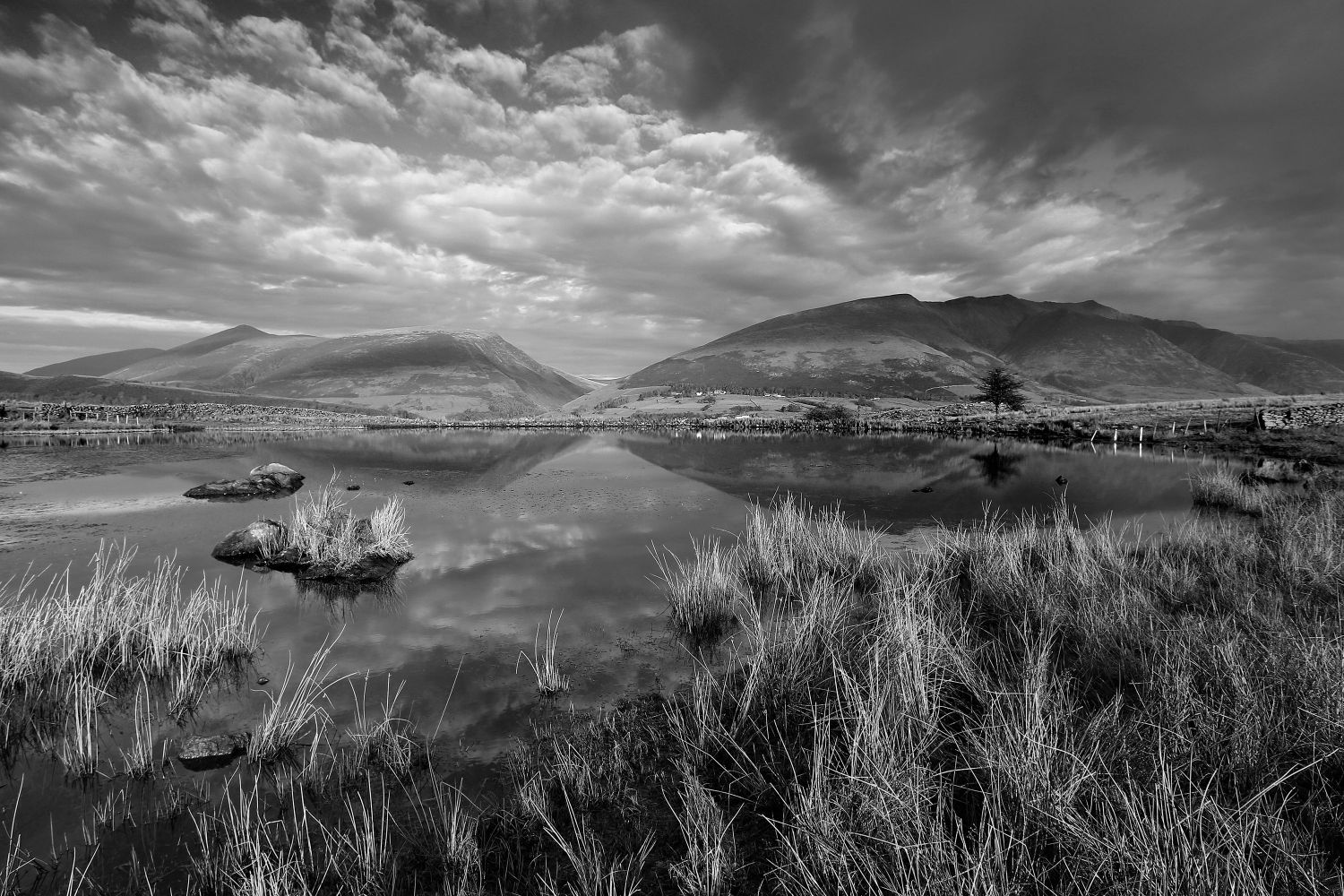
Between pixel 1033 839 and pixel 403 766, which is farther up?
pixel 1033 839

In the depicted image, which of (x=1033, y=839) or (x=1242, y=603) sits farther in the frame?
(x=1242, y=603)

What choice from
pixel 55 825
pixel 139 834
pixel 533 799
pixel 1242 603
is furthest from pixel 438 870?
pixel 1242 603

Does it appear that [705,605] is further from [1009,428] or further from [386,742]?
[1009,428]

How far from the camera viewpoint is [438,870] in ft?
14.8

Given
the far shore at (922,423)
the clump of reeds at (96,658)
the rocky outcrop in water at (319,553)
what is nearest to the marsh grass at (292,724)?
the clump of reeds at (96,658)

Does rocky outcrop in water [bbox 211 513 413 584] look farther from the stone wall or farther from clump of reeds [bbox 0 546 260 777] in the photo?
the stone wall

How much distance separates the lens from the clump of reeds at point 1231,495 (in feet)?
58.9

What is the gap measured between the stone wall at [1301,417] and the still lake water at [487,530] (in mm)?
8891

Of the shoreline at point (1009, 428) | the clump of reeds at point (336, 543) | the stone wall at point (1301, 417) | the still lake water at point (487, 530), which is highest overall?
the stone wall at point (1301, 417)

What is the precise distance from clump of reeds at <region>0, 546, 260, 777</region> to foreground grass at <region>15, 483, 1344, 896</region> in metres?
3.09

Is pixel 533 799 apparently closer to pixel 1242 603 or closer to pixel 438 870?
pixel 438 870

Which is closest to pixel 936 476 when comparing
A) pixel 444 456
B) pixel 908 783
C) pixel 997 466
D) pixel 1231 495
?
pixel 997 466

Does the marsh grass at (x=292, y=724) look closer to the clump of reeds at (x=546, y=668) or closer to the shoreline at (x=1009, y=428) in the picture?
the clump of reeds at (x=546, y=668)

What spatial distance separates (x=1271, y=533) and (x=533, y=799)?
54.2 ft
